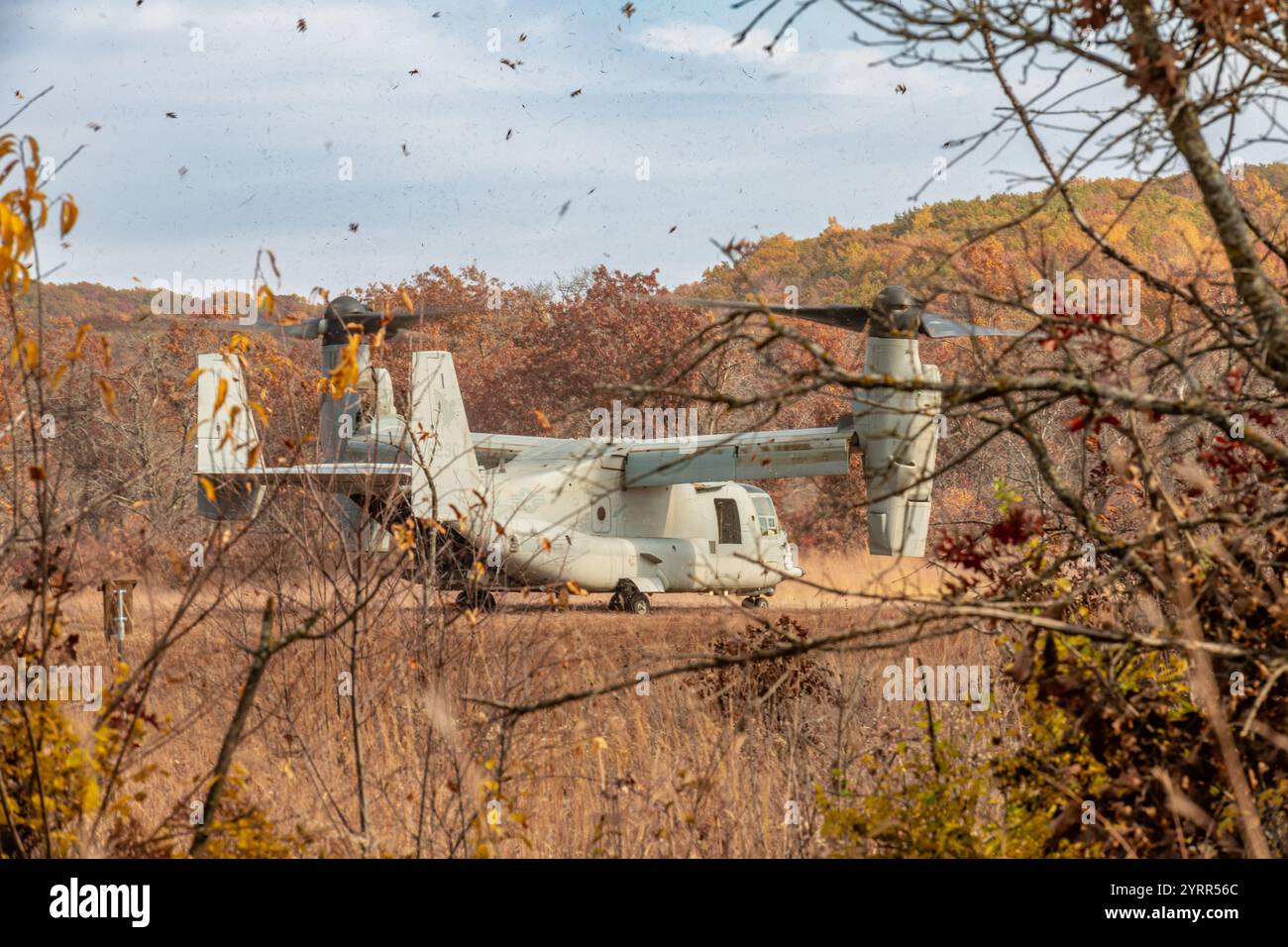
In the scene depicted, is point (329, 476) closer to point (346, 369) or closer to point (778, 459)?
point (346, 369)

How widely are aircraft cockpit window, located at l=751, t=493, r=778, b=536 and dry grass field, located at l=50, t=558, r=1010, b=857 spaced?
12.4m

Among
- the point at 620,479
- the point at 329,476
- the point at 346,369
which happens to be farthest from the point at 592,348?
the point at 346,369

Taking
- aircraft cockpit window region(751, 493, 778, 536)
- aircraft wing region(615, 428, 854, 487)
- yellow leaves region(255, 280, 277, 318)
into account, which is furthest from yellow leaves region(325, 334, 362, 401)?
aircraft cockpit window region(751, 493, 778, 536)

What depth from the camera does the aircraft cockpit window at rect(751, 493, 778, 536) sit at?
25.7m

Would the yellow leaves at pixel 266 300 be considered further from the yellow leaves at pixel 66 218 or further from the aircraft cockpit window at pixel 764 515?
the aircraft cockpit window at pixel 764 515

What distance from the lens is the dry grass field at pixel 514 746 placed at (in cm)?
550

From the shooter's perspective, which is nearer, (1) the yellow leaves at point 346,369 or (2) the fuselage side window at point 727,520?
(1) the yellow leaves at point 346,369

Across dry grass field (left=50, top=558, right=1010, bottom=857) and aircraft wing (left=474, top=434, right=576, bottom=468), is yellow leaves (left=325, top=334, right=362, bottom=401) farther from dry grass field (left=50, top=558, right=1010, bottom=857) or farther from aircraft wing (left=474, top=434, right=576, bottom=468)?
aircraft wing (left=474, top=434, right=576, bottom=468)

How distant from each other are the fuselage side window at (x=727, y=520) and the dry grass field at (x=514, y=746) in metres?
12.6

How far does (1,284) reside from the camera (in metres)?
3.36

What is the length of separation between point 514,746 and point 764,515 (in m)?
18.4

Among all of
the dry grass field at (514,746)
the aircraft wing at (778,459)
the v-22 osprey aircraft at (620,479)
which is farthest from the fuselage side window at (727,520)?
the dry grass field at (514,746)

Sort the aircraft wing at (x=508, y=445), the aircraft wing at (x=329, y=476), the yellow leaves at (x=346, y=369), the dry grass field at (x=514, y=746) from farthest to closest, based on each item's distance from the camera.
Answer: the aircraft wing at (x=508, y=445)
the aircraft wing at (x=329, y=476)
the dry grass field at (x=514, y=746)
the yellow leaves at (x=346, y=369)

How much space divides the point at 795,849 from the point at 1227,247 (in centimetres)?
336
